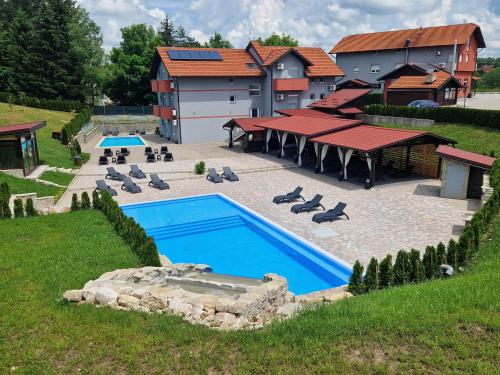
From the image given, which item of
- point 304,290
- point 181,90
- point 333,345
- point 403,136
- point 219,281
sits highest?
point 181,90

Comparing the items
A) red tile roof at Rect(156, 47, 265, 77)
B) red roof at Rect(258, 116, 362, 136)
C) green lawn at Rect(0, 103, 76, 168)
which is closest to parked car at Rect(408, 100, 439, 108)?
red roof at Rect(258, 116, 362, 136)

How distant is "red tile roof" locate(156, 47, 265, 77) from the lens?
4028 centimetres

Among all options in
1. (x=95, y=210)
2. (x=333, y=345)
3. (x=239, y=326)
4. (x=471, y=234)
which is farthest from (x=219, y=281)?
(x=95, y=210)

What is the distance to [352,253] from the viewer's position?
15070mm

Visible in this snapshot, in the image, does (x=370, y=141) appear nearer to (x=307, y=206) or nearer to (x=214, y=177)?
(x=307, y=206)

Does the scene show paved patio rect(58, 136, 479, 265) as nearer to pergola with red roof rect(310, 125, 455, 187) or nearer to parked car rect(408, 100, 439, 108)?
pergola with red roof rect(310, 125, 455, 187)

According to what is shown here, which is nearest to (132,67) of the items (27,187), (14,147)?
(14,147)

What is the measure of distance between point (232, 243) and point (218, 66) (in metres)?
29.1

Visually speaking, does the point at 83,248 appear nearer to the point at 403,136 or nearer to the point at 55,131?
the point at 403,136

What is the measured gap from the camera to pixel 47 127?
138 feet

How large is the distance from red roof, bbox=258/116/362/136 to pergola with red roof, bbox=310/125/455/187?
71cm

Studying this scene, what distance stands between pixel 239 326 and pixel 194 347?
1136 mm

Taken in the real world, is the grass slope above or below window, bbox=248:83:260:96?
below

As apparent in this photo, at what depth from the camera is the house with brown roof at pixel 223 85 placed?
41.2 metres
